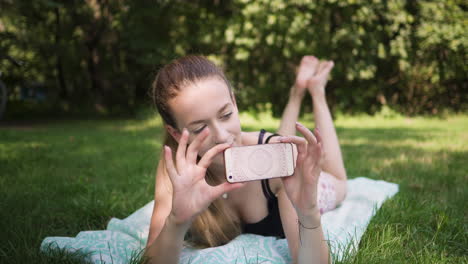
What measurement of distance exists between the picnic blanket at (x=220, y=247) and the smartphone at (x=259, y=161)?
467mm

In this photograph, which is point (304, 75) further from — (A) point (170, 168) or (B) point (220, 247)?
(A) point (170, 168)

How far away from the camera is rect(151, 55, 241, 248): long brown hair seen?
5.96ft

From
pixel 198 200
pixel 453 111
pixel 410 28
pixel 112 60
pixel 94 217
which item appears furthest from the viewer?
pixel 112 60

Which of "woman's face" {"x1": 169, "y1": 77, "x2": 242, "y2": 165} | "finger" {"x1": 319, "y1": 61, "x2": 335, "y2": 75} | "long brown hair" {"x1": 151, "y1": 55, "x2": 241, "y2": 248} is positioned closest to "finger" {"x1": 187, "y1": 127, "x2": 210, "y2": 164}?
"woman's face" {"x1": 169, "y1": 77, "x2": 242, "y2": 165}

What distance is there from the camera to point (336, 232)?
2123 millimetres

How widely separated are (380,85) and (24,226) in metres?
9.27

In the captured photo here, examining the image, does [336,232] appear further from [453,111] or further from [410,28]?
[453,111]

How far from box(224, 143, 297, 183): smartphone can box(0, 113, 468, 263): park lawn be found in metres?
0.62

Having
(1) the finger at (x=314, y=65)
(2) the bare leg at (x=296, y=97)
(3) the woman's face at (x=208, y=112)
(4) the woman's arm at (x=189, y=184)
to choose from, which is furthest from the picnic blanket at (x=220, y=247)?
(1) the finger at (x=314, y=65)

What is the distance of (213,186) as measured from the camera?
188 centimetres

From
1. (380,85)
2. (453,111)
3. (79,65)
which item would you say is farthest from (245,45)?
(79,65)

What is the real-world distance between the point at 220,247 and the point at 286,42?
24.7ft

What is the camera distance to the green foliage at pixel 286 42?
8633 mm

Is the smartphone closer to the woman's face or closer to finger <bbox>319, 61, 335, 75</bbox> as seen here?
the woman's face
